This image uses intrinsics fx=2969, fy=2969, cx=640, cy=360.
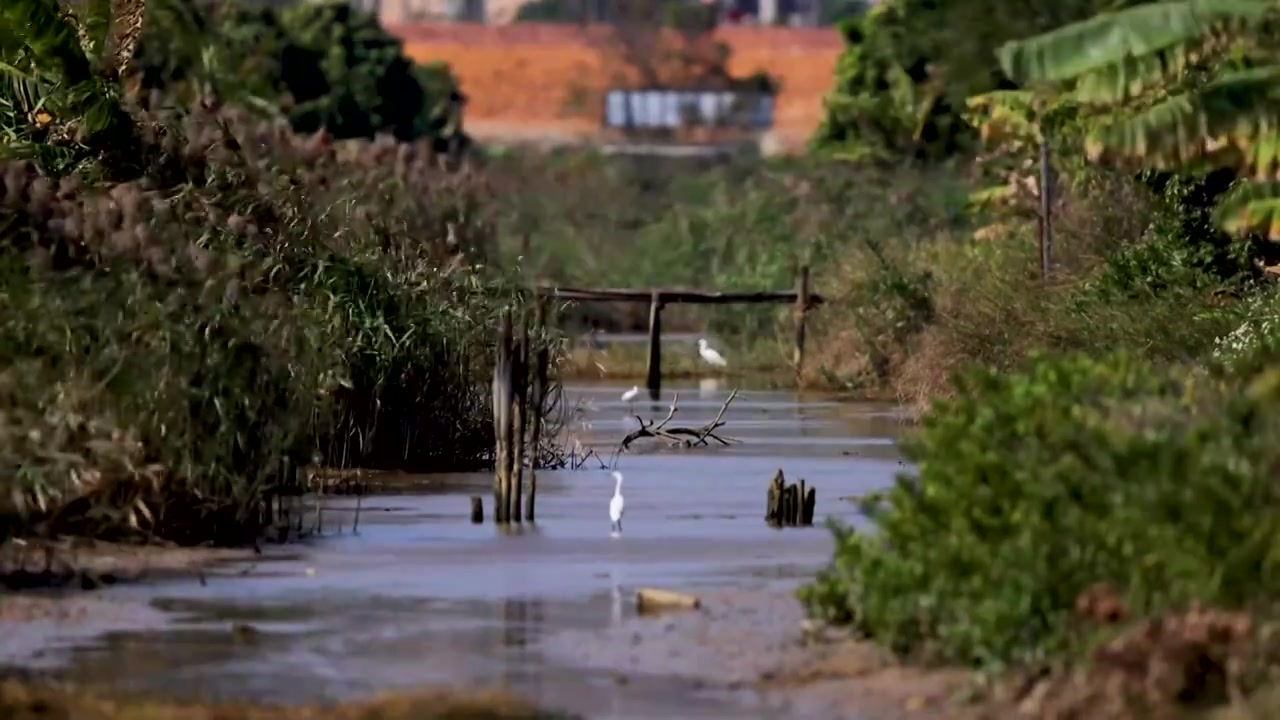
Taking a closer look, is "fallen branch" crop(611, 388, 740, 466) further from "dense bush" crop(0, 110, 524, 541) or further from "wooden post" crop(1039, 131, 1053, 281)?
"wooden post" crop(1039, 131, 1053, 281)

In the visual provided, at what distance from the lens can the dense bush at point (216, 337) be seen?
58.3 feet

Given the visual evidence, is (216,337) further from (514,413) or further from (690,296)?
(690,296)

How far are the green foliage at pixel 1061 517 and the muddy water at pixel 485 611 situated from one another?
2.88 ft

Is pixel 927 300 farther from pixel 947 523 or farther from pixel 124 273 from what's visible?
pixel 947 523

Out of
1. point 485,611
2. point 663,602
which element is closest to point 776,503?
point 663,602

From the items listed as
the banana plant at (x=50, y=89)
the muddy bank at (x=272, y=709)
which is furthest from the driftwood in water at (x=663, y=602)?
the banana plant at (x=50, y=89)

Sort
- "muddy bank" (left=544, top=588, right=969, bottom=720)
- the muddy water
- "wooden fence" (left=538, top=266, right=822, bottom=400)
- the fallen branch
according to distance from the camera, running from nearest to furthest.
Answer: "muddy bank" (left=544, top=588, right=969, bottom=720) → the muddy water → the fallen branch → "wooden fence" (left=538, top=266, right=822, bottom=400)

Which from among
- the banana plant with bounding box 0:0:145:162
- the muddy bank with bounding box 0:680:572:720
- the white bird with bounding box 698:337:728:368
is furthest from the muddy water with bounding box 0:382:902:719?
the white bird with bounding box 698:337:728:368

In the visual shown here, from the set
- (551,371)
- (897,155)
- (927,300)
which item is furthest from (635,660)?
(897,155)

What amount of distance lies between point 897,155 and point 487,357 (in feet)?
106

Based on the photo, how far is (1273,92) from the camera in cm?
1839

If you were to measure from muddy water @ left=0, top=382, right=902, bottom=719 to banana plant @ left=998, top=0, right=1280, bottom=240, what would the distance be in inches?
134

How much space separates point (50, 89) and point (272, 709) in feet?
44.0

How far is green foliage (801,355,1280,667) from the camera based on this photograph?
12766mm
